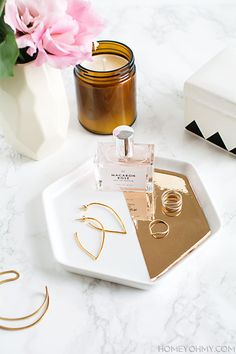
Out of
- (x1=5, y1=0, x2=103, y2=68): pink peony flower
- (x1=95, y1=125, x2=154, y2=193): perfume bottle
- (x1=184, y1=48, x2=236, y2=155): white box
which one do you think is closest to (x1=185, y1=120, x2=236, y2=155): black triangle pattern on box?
(x1=184, y1=48, x2=236, y2=155): white box

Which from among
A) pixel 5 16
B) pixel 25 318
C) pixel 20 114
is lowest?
pixel 25 318

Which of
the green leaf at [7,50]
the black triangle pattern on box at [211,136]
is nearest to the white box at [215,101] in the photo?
the black triangle pattern on box at [211,136]

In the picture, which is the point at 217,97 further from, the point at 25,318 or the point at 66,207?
the point at 25,318

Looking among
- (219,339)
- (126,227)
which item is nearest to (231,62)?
(126,227)

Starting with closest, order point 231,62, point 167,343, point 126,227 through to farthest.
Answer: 1. point 167,343
2. point 126,227
3. point 231,62

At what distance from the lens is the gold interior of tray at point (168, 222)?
0.77 meters

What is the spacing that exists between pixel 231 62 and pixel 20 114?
335 mm

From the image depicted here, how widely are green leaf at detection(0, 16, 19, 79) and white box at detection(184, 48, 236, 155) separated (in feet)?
0.90

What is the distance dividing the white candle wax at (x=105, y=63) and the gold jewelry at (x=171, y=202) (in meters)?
0.22

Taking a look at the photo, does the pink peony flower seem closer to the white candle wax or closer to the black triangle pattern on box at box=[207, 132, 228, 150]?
the white candle wax

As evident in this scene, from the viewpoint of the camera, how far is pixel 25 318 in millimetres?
729

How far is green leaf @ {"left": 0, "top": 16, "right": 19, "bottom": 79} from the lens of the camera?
0.75 meters

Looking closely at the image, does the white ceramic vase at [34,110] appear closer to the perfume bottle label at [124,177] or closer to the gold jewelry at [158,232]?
the perfume bottle label at [124,177]

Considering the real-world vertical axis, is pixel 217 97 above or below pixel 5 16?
below
